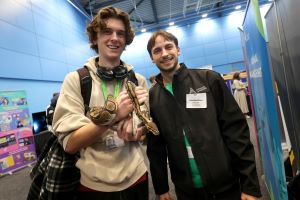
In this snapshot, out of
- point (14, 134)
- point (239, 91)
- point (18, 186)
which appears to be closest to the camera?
point (18, 186)

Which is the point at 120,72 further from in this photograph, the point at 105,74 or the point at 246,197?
the point at 246,197

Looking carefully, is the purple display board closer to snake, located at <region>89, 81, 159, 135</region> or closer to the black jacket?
the black jacket

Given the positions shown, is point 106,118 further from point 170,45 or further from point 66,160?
point 170,45

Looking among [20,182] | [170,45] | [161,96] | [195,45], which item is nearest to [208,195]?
[161,96]

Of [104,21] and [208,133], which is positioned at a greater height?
[104,21]

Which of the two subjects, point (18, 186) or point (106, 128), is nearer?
point (106, 128)

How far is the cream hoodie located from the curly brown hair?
0.93ft

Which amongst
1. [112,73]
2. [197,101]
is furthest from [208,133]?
[112,73]

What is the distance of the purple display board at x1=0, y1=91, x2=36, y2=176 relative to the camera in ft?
19.6

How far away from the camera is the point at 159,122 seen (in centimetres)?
178

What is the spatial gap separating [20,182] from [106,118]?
5061mm

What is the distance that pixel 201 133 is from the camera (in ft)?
5.35

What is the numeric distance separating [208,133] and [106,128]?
86 cm

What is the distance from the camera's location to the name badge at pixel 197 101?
1683mm
